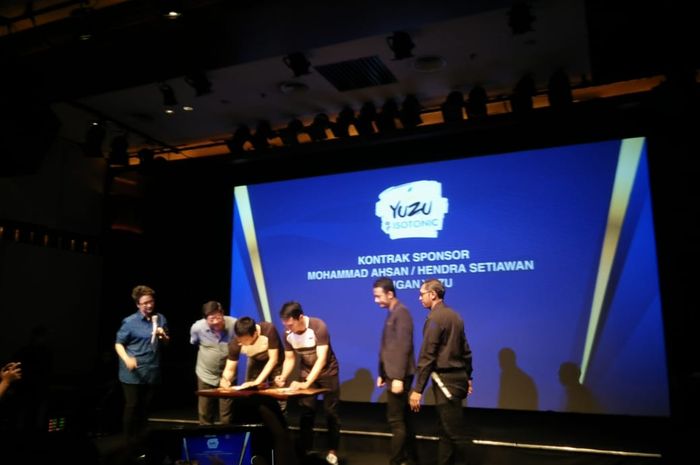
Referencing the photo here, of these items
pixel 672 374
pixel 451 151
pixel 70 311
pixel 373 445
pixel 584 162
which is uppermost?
pixel 451 151

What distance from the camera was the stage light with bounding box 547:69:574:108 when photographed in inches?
218

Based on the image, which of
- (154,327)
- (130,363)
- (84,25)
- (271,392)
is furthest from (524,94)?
(130,363)

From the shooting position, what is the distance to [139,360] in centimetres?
471

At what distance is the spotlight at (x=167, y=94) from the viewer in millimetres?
5879

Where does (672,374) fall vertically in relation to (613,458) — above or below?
above

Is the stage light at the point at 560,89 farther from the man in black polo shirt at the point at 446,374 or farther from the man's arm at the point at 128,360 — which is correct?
the man's arm at the point at 128,360

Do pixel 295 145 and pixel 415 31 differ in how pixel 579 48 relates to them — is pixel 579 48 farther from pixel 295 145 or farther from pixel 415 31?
pixel 295 145

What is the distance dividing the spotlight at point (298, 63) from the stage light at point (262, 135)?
1834mm

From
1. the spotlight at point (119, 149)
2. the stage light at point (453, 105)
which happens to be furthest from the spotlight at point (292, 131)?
the spotlight at point (119, 149)

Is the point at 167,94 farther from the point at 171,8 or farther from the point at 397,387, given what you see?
the point at 397,387

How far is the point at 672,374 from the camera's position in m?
5.21

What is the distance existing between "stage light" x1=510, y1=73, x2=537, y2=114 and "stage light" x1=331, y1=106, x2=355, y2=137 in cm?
190

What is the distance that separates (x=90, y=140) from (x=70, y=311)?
2.43m

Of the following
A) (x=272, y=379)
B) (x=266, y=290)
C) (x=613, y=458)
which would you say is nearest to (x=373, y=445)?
(x=272, y=379)
